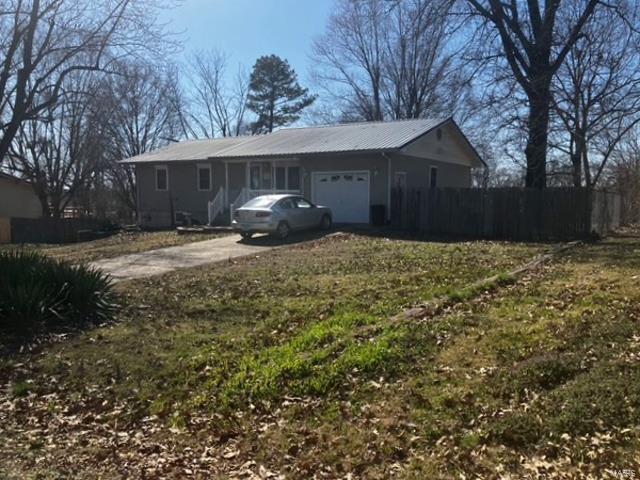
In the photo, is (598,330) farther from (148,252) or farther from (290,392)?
(148,252)

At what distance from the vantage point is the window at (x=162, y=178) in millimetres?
30828

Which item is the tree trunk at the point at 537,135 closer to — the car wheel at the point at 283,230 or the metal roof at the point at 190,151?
the car wheel at the point at 283,230

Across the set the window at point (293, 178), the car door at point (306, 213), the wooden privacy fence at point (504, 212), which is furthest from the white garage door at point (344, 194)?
the car door at point (306, 213)

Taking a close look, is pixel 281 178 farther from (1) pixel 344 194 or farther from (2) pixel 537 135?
(2) pixel 537 135

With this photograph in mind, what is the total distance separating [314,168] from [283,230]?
5.78 m

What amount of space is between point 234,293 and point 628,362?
21.6 feet

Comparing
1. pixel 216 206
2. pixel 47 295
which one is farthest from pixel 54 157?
pixel 47 295

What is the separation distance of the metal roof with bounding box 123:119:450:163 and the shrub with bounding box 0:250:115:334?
48.4 feet

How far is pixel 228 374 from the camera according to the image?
6148 mm

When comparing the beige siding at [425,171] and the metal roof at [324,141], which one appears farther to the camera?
the beige siding at [425,171]

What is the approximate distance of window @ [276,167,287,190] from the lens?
25.8 m

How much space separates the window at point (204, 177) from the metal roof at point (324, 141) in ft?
2.05

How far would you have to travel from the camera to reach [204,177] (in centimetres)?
2942

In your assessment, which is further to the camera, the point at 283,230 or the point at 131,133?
the point at 131,133
